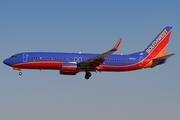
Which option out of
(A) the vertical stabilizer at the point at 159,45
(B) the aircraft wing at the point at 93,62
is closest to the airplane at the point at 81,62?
(B) the aircraft wing at the point at 93,62

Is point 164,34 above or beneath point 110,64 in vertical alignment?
above

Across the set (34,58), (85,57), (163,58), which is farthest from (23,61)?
(163,58)

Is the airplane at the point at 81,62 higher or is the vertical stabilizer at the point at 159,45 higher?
the vertical stabilizer at the point at 159,45

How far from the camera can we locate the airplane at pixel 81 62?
5709 cm

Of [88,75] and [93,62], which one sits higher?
[93,62]

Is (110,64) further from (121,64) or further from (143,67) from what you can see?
(143,67)

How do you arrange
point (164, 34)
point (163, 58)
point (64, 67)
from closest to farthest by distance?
point (64, 67)
point (163, 58)
point (164, 34)

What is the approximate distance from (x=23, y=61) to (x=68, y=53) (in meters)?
8.18

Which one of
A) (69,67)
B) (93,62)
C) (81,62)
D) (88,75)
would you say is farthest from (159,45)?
(69,67)

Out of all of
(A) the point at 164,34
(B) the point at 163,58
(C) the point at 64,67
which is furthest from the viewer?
(A) the point at 164,34

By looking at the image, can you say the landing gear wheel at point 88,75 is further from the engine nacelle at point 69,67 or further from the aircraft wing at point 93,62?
the engine nacelle at point 69,67

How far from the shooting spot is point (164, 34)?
66312 mm

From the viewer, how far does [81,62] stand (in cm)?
5659

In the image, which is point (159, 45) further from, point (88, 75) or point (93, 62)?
point (88, 75)
